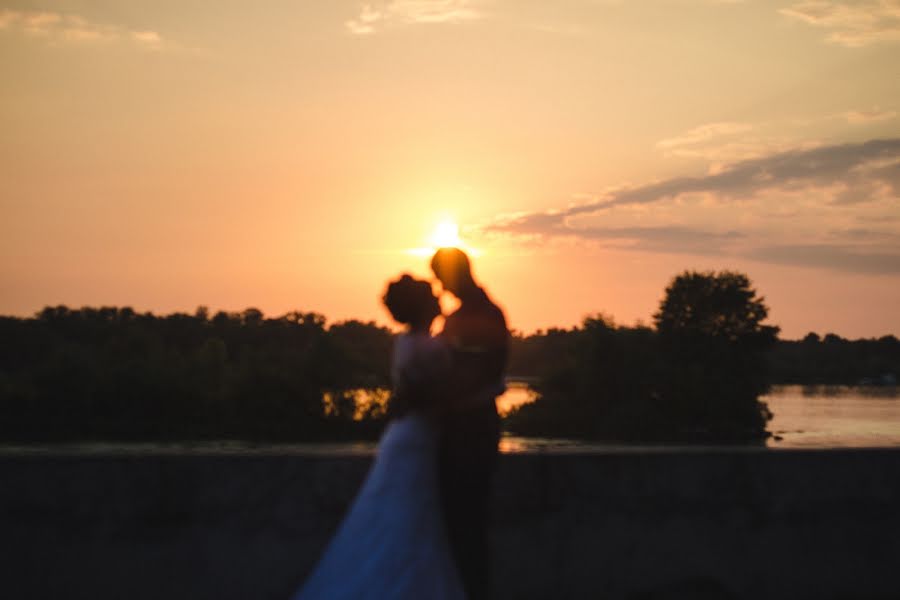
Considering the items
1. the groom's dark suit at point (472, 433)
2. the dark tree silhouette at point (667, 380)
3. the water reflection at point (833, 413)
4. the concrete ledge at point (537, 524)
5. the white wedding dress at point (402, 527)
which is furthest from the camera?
the water reflection at point (833, 413)

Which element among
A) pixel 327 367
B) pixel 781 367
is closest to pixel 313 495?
pixel 327 367

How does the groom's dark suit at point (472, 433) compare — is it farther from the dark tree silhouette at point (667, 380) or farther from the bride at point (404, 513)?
the dark tree silhouette at point (667, 380)

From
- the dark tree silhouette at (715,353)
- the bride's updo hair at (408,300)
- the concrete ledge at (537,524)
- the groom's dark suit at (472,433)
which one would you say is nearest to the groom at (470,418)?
the groom's dark suit at (472,433)

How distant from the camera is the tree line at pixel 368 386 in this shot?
82.1 m

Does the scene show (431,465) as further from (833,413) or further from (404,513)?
(833,413)

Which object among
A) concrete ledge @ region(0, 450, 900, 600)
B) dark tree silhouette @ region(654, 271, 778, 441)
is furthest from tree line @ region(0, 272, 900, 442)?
concrete ledge @ region(0, 450, 900, 600)

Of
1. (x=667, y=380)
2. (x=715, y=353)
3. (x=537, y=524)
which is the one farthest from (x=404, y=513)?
(x=715, y=353)

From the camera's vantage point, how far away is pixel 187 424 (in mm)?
86188

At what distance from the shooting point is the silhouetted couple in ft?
15.4

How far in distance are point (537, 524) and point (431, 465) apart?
111 centimetres

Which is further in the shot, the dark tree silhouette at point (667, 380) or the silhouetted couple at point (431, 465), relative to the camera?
the dark tree silhouette at point (667, 380)

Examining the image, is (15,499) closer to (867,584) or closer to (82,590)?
(82,590)

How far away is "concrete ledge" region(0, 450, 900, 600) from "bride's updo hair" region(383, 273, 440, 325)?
1.07 metres

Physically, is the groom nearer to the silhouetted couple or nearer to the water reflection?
the silhouetted couple
